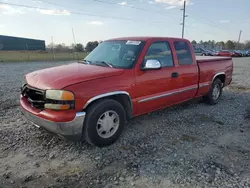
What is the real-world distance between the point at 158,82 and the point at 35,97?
227 cm

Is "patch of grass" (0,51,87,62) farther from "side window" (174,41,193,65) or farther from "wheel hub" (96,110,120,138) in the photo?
"wheel hub" (96,110,120,138)

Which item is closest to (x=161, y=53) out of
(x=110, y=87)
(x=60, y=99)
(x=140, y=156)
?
(x=110, y=87)

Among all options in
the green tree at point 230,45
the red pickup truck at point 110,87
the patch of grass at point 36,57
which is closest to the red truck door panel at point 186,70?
the red pickup truck at point 110,87

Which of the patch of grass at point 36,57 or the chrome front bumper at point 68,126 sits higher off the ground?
the patch of grass at point 36,57

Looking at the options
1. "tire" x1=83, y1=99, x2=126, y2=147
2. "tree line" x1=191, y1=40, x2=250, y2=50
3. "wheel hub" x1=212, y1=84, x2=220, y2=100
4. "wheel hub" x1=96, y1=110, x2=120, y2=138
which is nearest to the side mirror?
"tire" x1=83, y1=99, x2=126, y2=147

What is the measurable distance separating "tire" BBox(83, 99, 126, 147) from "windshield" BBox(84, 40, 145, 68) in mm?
809

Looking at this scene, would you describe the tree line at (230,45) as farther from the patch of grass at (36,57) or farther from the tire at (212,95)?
the tire at (212,95)

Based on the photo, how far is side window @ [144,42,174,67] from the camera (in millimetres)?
4104

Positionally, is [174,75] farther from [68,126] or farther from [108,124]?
[68,126]

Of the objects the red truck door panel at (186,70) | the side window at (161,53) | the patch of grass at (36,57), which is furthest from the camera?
the patch of grass at (36,57)

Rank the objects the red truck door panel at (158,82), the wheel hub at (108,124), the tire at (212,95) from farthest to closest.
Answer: the tire at (212,95) < the red truck door panel at (158,82) < the wheel hub at (108,124)

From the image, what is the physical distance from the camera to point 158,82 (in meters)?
4.17

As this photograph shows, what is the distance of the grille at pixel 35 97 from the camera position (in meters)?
3.20

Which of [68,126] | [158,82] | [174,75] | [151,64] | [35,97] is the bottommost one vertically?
[68,126]
